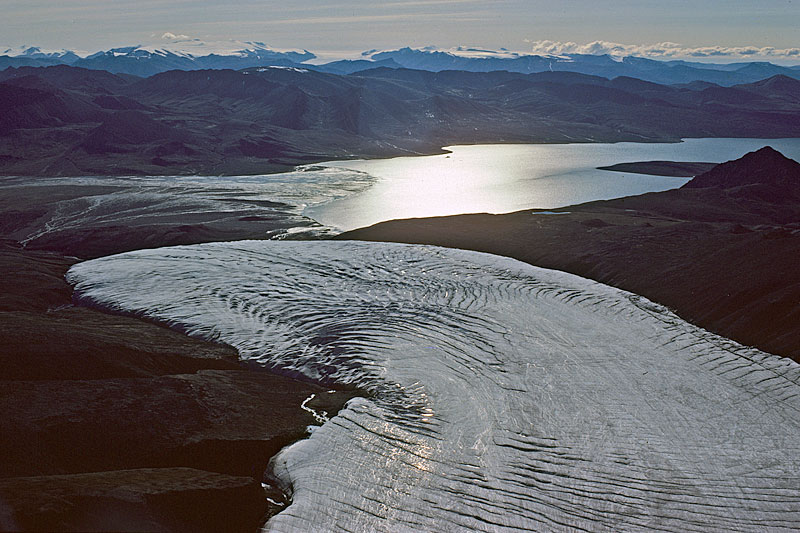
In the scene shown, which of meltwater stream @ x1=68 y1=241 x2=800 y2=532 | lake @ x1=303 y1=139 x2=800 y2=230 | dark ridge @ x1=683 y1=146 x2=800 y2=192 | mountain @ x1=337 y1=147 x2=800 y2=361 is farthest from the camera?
lake @ x1=303 y1=139 x2=800 y2=230

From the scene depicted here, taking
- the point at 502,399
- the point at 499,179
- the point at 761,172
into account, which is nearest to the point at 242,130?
the point at 499,179

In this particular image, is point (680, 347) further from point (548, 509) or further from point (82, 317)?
point (82, 317)

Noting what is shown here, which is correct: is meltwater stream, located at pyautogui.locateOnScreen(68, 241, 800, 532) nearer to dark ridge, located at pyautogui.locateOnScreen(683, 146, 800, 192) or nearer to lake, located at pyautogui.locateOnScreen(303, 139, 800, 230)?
lake, located at pyautogui.locateOnScreen(303, 139, 800, 230)

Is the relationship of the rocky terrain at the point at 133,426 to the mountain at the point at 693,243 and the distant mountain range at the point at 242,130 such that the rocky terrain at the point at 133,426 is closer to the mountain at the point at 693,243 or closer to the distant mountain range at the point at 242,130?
the mountain at the point at 693,243

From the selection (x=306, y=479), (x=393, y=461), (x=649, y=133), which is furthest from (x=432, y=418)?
(x=649, y=133)

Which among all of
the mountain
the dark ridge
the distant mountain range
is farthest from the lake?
the distant mountain range

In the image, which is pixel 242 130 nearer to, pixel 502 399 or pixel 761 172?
pixel 761 172
